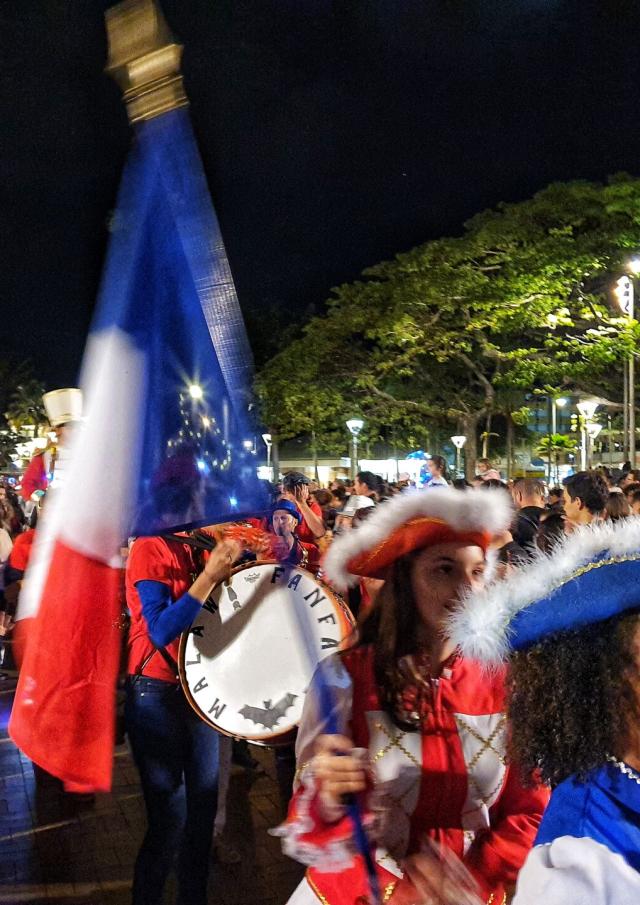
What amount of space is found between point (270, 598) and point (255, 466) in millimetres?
1965

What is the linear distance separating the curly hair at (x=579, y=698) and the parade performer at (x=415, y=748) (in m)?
0.47

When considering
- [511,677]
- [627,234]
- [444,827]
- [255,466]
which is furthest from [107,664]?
[627,234]

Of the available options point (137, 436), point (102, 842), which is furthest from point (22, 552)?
point (137, 436)

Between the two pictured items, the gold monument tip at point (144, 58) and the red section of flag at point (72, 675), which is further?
the red section of flag at point (72, 675)

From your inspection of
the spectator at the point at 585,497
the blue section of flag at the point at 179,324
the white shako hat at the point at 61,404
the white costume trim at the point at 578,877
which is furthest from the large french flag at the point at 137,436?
the spectator at the point at 585,497

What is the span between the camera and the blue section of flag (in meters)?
2.06

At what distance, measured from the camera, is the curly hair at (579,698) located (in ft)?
5.64

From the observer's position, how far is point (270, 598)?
4.21m

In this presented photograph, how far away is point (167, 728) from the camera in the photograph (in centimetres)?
377

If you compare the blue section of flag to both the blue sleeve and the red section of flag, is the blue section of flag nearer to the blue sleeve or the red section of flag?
the red section of flag

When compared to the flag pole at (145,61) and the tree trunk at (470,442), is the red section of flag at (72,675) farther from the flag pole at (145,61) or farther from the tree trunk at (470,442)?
the tree trunk at (470,442)

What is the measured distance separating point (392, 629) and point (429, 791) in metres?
0.42

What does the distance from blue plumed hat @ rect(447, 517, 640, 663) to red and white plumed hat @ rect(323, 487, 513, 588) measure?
0.57 m

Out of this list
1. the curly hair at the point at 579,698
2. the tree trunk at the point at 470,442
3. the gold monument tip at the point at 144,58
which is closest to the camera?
the curly hair at the point at 579,698
